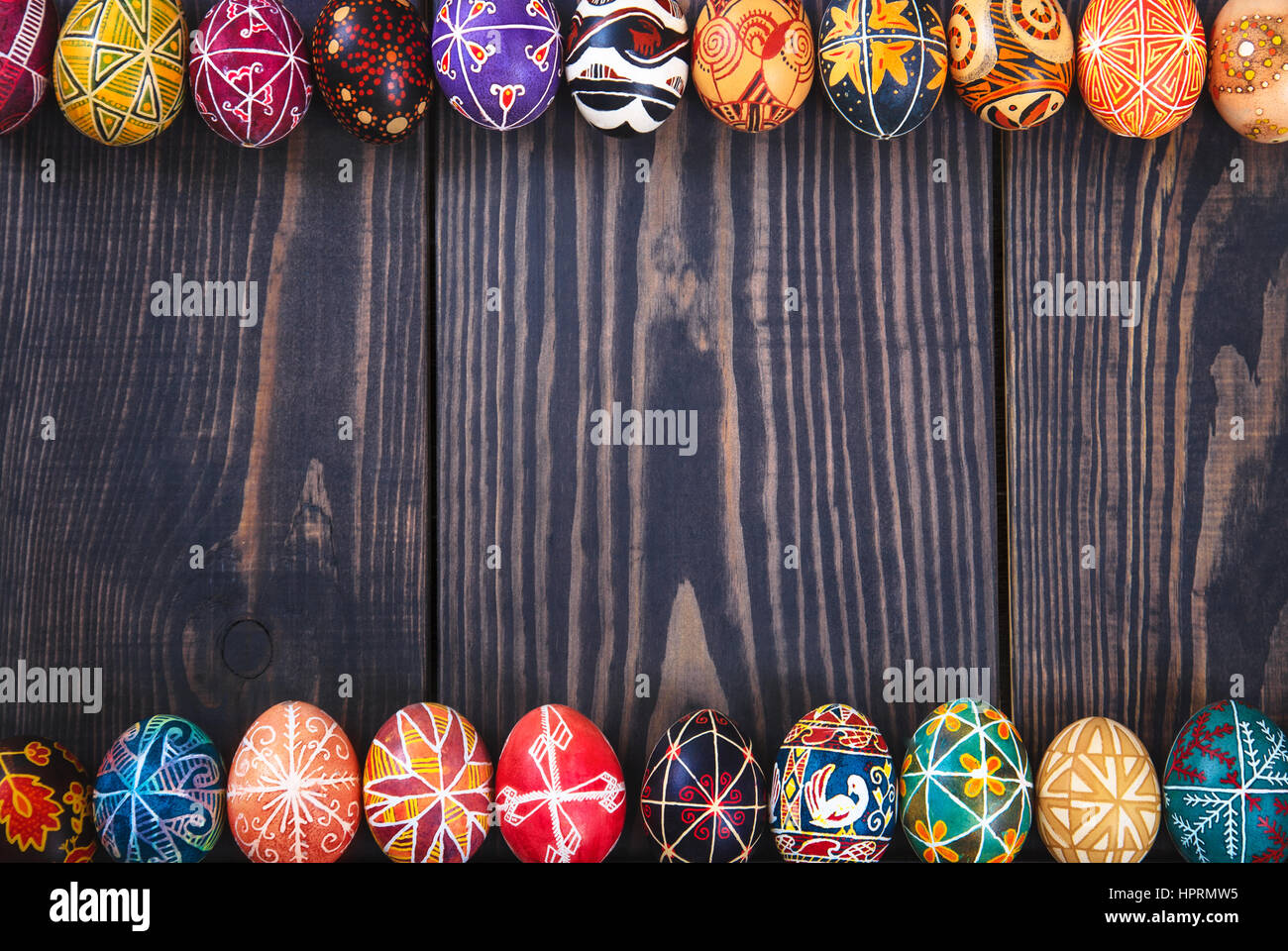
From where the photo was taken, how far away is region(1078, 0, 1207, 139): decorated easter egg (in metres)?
0.89

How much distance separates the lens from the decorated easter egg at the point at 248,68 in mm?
886

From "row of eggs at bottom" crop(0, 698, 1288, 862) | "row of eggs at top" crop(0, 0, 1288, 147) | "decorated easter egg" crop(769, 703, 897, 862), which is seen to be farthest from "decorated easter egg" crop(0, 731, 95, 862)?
"decorated easter egg" crop(769, 703, 897, 862)

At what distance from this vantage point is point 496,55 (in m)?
0.88

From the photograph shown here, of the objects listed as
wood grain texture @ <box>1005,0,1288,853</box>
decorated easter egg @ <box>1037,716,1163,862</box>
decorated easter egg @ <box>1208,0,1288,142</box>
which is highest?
decorated easter egg @ <box>1208,0,1288,142</box>

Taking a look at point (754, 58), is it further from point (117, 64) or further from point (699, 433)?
point (117, 64)

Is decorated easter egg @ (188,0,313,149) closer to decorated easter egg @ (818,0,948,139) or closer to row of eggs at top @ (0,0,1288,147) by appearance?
row of eggs at top @ (0,0,1288,147)

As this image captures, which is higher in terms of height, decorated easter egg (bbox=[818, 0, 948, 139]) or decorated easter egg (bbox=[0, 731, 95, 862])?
decorated easter egg (bbox=[818, 0, 948, 139])

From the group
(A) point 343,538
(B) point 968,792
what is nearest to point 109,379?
(A) point 343,538

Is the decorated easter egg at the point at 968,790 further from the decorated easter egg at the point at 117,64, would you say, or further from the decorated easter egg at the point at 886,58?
the decorated easter egg at the point at 117,64

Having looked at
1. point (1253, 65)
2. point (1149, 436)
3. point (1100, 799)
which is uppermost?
point (1253, 65)

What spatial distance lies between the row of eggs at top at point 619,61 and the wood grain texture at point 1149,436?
7 cm

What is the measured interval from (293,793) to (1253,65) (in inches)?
42.6

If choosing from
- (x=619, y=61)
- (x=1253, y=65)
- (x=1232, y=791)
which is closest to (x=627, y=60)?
(x=619, y=61)

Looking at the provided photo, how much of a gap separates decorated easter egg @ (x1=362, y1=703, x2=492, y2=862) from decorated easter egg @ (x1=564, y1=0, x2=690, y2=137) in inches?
22.7
